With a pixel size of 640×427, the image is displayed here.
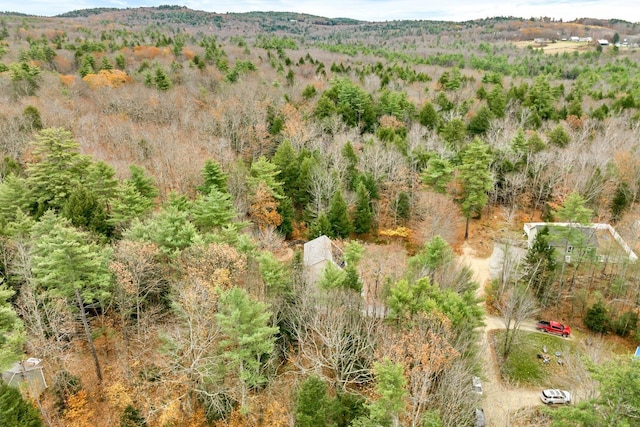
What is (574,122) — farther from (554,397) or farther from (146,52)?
(146,52)

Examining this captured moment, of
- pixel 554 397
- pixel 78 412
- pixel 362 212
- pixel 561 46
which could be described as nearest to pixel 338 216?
pixel 362 212

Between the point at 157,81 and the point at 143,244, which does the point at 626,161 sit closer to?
the point at 143,244

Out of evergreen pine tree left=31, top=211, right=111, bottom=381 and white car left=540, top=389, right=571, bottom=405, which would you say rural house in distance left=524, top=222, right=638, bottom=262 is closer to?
white car left=540, top=389, right=571, bottom=405

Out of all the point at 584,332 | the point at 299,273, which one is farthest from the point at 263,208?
the point at 584,332

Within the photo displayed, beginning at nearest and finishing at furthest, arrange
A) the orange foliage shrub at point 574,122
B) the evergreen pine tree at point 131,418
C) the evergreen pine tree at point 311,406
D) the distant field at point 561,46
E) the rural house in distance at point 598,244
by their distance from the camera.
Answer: the evergreen pine tree at point 311,406, the evergreen pine tree at point 131,418, the rural house in distance at point 598,244, the orange foliage shrub at point 574,122, the distant field at point 561,46

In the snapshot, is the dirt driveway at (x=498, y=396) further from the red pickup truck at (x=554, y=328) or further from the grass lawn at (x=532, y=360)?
the red pickup truck at (x=554, y=328)

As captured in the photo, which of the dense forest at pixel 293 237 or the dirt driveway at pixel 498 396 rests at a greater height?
the dense forest at pixel 293 237

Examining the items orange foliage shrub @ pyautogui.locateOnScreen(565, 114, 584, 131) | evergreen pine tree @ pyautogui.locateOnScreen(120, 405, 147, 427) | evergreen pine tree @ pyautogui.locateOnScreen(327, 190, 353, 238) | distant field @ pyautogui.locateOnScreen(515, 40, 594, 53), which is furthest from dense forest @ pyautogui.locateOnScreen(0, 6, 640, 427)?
distant field @ pyautogui.locateOnScreen(515, 40, 594, 53)

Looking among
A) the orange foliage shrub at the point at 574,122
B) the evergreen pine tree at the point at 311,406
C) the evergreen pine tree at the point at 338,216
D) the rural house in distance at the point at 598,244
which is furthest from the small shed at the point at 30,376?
the orange foliage shrub at the point at 574,122
